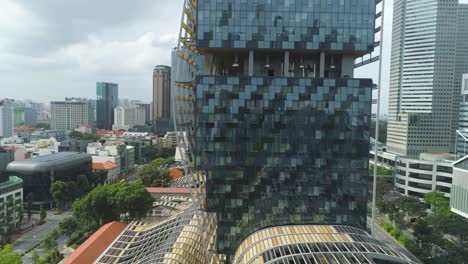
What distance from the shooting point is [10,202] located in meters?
52.6

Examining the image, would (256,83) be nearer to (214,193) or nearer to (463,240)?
(214,193)

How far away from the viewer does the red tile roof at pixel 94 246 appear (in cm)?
3063

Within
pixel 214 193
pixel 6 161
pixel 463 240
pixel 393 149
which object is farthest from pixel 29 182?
pixel 393 149

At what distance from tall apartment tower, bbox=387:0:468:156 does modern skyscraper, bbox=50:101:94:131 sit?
544ft

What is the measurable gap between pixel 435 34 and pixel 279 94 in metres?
87.8

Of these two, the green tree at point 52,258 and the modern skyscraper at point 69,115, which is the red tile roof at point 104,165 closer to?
the green tree at point 52,258

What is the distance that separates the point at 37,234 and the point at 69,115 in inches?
6046

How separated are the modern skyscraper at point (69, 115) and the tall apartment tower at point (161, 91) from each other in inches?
1645

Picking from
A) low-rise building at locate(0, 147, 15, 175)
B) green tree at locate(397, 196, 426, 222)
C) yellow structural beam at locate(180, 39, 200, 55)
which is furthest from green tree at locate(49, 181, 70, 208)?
green tree at locate(397, 196, 426, 222)

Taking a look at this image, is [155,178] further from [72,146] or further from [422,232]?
[422,232]

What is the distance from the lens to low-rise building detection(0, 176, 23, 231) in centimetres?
5084

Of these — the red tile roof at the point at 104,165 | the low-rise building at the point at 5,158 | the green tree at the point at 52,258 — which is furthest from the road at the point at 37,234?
the red tile roof at the point at 104,165

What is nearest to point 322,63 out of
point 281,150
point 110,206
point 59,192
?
point 281,150

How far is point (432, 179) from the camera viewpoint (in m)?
70.1
